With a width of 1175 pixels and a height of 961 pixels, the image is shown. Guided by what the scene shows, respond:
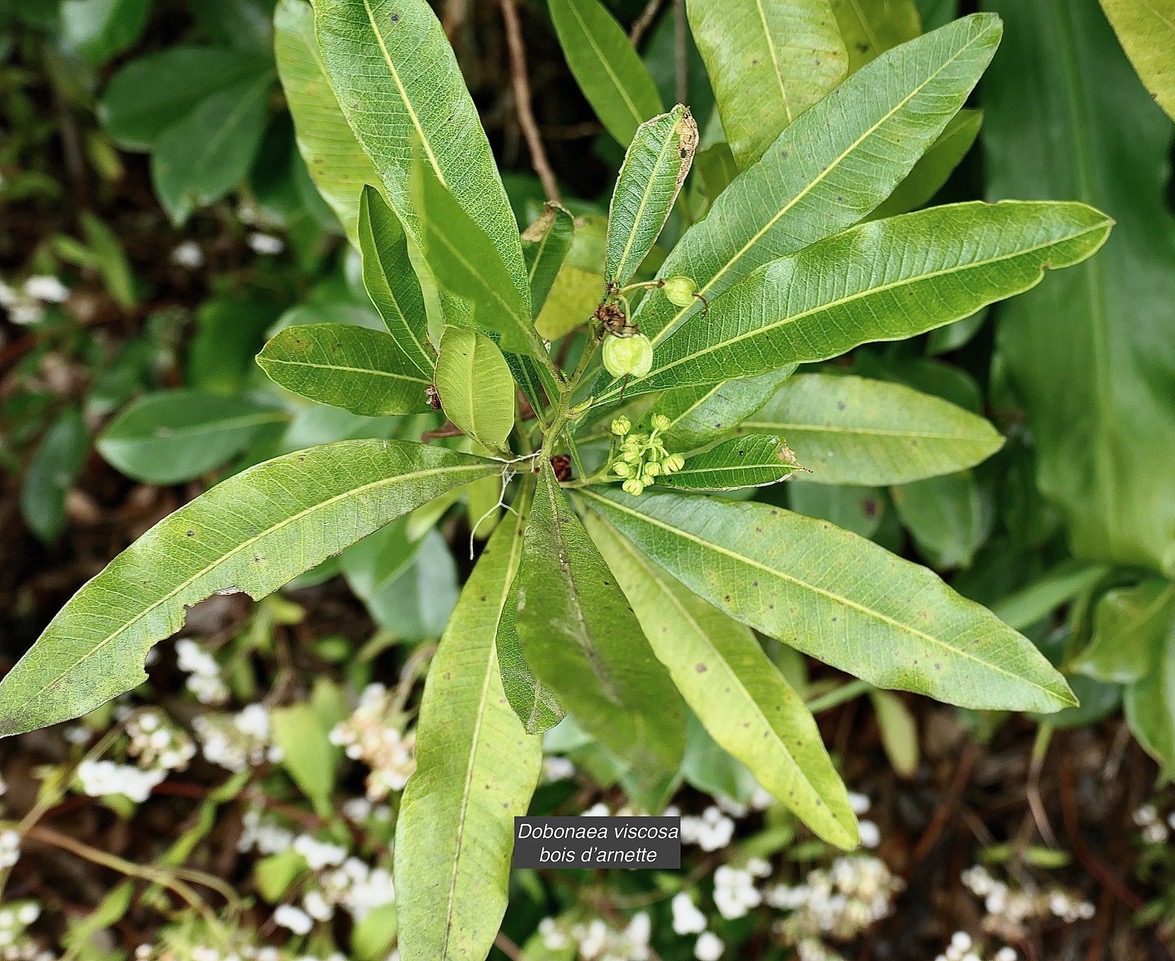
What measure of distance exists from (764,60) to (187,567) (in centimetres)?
57

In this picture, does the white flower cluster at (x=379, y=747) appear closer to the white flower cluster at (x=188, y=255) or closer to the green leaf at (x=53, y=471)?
the green leaf at (x=53, y=471)

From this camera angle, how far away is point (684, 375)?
0.59 metres

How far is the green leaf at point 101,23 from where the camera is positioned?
1076 mm

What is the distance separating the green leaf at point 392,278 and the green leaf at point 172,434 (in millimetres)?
675

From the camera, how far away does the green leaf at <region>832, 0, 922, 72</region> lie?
2.41 ft

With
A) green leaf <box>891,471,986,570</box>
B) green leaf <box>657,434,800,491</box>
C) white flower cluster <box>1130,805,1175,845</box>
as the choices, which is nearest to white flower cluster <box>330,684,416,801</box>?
Answer: green leaf <box>657,434,800,491</box>

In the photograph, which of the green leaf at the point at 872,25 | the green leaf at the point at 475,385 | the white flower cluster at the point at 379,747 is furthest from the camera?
the white flower cluster at the point at 379,747

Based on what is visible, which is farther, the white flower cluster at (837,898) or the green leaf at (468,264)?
the white flower cluster at (837,898)

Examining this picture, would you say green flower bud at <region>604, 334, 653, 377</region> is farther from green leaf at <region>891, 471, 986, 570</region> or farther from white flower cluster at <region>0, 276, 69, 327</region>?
white flower cluster at <region>0, 276, 69, 327</region>

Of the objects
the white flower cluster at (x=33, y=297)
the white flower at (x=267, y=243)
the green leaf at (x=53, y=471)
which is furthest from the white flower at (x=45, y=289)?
the white flower at (x=267, y=243)

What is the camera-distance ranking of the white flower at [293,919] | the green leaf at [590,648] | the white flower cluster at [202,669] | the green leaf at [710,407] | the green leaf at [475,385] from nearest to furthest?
1. the green leaf at [590,648]
2. the green leaf at [475,385]
3. the green leaf at [710,407]
4. the white flower at [293,919]
5. the white flower cluster at [202,669]

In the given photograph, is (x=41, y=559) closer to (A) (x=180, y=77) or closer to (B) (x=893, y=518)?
(A) (x=180, y=77)

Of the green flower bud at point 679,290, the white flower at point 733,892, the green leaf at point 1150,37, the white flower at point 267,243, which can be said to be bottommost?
the white flower at point 733,892

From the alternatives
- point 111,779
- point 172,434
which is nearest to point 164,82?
point 172,434
